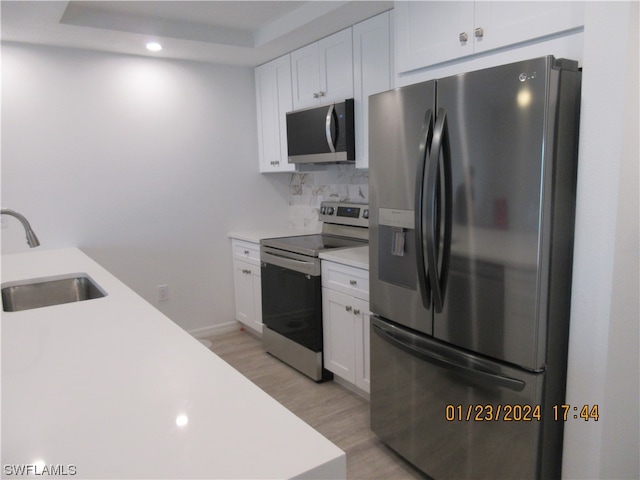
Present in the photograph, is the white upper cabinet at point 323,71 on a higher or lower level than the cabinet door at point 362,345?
higher

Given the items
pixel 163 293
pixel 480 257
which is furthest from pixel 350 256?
pixel 163 293

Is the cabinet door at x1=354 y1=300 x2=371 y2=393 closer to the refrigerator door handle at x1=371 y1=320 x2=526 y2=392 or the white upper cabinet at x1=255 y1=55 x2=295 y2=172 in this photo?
the refrigerator door handle at x1=371 y1=320 x2=526 y2=392

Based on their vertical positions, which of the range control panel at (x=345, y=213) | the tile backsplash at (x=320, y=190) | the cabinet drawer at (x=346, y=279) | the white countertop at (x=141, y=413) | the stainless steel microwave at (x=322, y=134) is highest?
the stainless steel microwave at (x=322, y=134)

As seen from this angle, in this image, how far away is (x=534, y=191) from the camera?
145 centimetres

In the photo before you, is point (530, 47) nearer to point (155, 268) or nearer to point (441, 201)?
point (441, 201)

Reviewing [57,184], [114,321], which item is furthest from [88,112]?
[114,321]

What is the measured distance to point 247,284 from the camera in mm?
3758

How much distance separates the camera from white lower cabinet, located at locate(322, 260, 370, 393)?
2.55 m

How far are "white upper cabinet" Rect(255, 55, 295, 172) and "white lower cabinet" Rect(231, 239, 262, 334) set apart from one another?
692 millimetres

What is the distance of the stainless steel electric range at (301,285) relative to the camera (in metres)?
2.91

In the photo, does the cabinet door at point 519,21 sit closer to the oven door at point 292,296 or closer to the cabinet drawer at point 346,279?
the cabinet drawer at point 346,279

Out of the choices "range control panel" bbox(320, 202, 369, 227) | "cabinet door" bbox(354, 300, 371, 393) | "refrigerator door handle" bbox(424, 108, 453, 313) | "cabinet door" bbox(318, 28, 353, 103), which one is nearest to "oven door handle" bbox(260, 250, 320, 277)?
"cabinet door" bbox(354, 300, 371, 393)

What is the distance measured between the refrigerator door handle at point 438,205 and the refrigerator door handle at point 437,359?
0.24m
